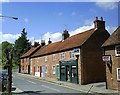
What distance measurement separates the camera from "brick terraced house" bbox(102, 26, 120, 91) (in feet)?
87.9

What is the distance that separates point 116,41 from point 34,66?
37262mm

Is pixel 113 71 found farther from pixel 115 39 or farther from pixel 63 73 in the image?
pixel 63 73

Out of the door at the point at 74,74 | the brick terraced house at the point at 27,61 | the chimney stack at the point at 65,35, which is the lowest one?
the door at the point at 74,74

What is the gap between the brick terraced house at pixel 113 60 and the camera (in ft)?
87.9

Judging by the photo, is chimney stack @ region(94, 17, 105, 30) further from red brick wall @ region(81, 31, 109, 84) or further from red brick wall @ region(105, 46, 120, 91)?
red brick wall @ region(105, 46, 120, 91)

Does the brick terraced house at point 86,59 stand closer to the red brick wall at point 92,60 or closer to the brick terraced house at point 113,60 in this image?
the red brick wall at point 92,60

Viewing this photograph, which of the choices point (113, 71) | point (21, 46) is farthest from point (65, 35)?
point (21, 46)

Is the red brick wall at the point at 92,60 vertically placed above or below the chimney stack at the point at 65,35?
below

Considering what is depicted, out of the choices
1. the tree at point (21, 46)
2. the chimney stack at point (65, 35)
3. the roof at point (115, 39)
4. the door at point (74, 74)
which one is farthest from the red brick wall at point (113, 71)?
the tree at point (21, 46)

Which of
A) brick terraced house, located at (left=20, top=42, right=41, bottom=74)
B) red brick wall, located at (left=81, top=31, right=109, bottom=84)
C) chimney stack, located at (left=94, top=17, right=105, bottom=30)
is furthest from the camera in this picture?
brick terraced house, located at (left=20, top=42, right=41, bottom=74)

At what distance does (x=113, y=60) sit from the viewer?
27547 millimetres

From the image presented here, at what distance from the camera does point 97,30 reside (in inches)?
1474

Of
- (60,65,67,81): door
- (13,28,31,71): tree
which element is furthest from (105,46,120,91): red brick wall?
(13,28,31,71): tree

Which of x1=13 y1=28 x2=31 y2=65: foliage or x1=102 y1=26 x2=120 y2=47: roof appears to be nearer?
x1=102 y1=26 x2=120 y2=47: roof
